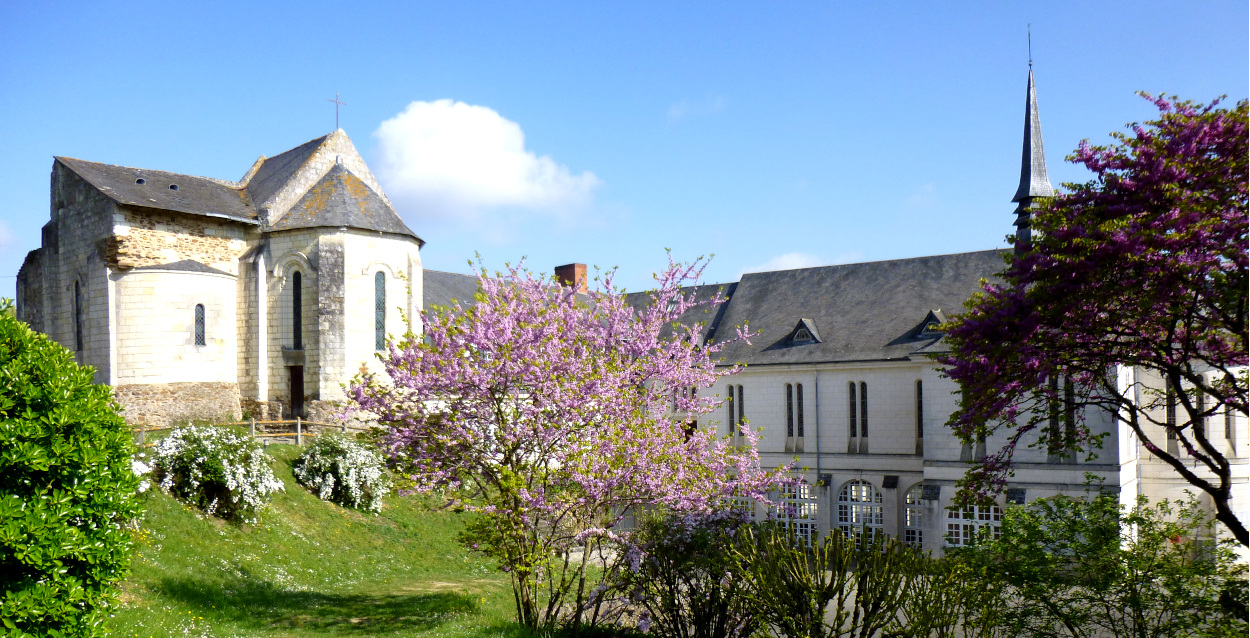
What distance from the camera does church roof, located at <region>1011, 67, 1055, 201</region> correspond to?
29.0 metres

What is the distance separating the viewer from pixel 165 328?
93.7ft

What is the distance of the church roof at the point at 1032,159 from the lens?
29047mm

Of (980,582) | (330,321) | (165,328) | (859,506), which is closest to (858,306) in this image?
(859,506)

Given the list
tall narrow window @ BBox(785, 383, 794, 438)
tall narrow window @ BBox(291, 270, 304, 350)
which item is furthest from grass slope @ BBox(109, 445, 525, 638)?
tall narrow window @ BBox(785, 383, 794, 438)

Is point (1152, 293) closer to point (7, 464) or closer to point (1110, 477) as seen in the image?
point (7, 464)

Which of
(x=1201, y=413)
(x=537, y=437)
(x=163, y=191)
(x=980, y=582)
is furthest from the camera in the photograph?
(x=163, y=191)

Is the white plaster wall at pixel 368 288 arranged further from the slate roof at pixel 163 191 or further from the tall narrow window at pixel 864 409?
the tall narrow window at pixel 864 409

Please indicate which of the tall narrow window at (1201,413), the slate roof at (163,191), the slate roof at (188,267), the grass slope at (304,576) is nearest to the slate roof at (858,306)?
the tall narrow window at (1201,413)

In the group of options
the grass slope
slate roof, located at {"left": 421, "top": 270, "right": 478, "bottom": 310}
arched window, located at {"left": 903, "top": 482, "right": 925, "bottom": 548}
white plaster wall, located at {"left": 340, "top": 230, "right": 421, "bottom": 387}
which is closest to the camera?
the grass slope

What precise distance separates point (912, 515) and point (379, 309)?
64.0ft

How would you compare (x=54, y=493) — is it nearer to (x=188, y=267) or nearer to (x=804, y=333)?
(x=188, y=267)

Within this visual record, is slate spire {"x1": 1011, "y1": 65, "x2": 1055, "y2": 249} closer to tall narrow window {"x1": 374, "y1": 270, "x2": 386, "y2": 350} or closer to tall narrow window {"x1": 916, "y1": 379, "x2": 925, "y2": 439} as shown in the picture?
tall narrow window {"x1": 916, "y1": 379, "x2": 925, "y2": 439}

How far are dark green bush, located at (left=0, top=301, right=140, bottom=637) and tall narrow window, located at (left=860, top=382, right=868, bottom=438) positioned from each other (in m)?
24.8

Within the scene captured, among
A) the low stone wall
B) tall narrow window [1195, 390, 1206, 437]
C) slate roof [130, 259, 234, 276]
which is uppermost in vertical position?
slate roof [130, 259, 234, 276]
